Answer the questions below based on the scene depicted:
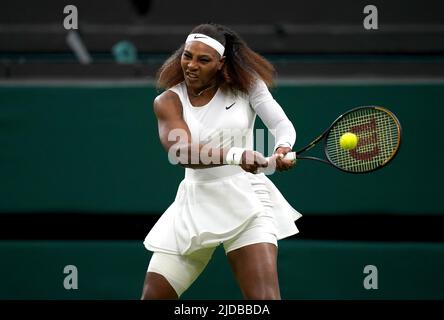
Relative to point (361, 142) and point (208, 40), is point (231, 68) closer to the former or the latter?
point (208, 40)

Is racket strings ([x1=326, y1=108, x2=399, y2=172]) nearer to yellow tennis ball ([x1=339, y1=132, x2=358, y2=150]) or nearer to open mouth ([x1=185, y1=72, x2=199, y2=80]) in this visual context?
yellow tennis ball ([x1=339, y1=132, x2=358, y2=150])

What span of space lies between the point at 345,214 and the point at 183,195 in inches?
71.7

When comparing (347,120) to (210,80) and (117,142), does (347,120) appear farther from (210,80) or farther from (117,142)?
(117,142)

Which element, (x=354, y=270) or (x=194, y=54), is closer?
(x=194, y=54)

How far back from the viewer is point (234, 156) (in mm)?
3230

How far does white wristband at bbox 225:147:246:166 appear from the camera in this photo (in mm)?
3219

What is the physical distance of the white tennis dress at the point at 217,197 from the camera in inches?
135

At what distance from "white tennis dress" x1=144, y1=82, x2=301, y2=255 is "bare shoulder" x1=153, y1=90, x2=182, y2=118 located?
29mm

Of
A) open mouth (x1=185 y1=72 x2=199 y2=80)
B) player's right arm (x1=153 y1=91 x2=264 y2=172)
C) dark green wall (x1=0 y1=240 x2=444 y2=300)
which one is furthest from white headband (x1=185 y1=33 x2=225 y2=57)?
dark green wall (x1=0 y1=240 x2=444 y2=300)

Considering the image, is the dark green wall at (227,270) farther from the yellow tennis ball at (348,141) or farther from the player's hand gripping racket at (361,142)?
the yellow tennis ball at (348,141)

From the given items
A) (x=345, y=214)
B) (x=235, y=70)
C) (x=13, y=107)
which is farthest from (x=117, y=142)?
(x=235, y=70)

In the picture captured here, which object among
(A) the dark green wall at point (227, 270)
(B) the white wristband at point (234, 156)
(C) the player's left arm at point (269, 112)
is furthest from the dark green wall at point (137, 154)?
(B) the white wristband at point (234, 156)

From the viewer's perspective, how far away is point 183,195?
11.7 ft

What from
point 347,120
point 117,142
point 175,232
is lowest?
point 175,232
